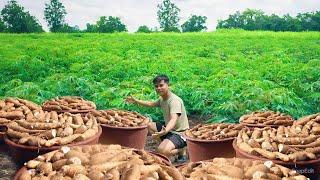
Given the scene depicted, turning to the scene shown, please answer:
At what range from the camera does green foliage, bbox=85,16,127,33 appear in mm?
46181

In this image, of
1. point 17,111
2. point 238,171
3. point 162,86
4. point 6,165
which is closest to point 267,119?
point 162,86

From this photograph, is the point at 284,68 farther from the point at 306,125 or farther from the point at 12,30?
the point at 12,30

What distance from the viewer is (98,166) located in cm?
273

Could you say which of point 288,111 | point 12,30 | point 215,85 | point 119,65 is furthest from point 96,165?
point 12,30

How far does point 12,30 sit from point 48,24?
12644mm

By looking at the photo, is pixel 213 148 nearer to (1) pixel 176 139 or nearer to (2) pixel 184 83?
(1) pixel 176 139

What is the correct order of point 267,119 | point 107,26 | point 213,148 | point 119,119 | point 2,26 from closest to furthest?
point 213,148 → point 267,119 → point 119,119 → point 2,26 → point 107,26

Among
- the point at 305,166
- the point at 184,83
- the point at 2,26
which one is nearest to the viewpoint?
the point at 305,166

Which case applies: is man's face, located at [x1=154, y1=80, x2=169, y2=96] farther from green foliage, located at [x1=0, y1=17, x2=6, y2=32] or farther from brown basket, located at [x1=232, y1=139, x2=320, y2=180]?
green foliage, located at [x1=0, y1=17, x2=6, y2=32]

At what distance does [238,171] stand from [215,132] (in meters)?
1.69

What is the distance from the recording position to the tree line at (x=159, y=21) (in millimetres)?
43031

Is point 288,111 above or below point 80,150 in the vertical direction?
below

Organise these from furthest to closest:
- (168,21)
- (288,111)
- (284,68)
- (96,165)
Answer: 1. (168,21)
2. (284,68)
3. (288,111)
4. (96,165)

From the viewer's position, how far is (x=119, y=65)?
11.0m
